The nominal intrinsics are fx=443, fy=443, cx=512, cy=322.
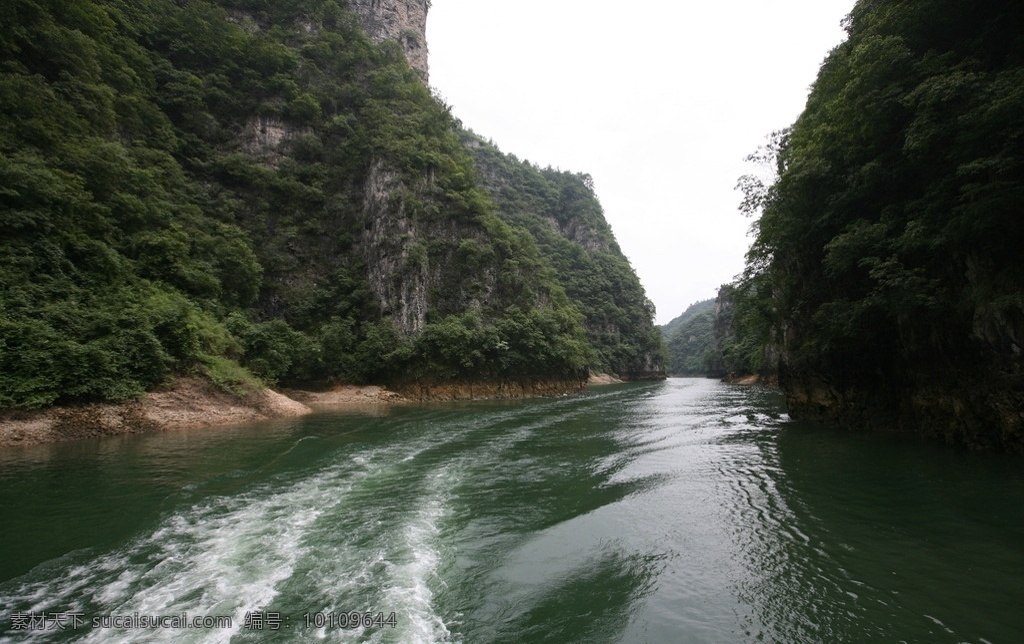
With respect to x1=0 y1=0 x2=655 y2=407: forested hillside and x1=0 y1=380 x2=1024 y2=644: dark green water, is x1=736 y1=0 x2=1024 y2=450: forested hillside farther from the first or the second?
x1=0 y1=0 x2=655 y2=407: forested hillside

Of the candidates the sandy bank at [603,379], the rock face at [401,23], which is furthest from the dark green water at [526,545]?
the rock face at [401,23]

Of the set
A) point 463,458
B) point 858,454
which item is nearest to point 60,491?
point 463,458

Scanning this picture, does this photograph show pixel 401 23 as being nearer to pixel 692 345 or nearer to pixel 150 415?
pixel 150 415

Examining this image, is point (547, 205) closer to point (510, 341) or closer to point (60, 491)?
point (510, 341)

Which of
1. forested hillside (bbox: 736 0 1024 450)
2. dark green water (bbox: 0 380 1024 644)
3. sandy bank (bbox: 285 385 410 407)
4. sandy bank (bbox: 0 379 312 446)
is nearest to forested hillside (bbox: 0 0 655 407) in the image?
sandy bank (bbox: 0 379 312 446)

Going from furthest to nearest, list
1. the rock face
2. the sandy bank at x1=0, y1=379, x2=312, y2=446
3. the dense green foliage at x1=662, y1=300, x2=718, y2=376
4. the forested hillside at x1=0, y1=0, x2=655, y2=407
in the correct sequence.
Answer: the dense green foliage at x1=662, y1=300, x2=718, y2=376, the rock face, the forested hillside at x1=0, y1=0, x2=655, y2=407, the sandy bank at x1=0, y1=379, x2=312, y2=446

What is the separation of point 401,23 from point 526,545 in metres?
87.8

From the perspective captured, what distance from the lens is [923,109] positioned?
36.4 ft

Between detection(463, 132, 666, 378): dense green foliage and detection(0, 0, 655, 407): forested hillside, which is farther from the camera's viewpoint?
detection(463, 132, 666, 378): dense green foliage

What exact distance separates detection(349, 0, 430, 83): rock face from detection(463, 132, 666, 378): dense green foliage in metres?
24.3

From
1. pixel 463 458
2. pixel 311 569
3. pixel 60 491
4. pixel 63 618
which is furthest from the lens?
pixel 463 458

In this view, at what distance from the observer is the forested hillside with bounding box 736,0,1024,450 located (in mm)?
9836

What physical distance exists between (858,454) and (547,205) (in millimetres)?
104538

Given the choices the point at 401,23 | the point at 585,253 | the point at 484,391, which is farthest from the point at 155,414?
the point at 585,253
